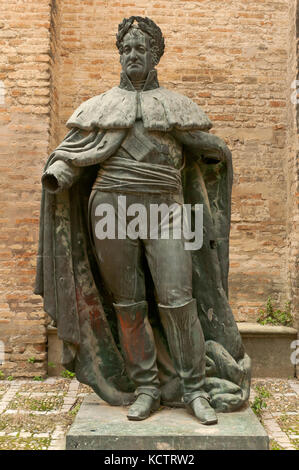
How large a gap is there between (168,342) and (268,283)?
119 inches

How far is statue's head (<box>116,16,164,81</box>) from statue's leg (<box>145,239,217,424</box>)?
45.7 inches

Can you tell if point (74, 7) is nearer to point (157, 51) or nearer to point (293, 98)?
point (293, 98)

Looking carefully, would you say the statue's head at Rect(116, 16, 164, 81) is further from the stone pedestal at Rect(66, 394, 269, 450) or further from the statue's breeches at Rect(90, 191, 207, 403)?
the stone pedestal at Rect(66, 394, 269, 450)

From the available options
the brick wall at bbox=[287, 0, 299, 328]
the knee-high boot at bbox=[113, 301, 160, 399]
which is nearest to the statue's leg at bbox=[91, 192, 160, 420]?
the knee-high boot at bbox=[113, 301, 160, 399]

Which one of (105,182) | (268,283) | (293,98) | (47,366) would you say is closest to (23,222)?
(47,366)

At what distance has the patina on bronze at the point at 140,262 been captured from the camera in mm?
3266

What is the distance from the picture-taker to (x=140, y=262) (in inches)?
134

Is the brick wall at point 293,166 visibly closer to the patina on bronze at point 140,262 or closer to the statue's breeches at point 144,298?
the patina on bronze at point 140,262

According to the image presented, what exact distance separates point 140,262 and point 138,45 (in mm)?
1440

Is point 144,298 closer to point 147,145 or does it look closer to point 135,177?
point 135,177

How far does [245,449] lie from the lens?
2895 mm

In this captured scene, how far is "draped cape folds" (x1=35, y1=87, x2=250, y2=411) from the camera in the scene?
3320 millimetres

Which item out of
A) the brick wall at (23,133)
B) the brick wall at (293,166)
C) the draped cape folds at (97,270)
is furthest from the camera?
the brick wall at (293,166)

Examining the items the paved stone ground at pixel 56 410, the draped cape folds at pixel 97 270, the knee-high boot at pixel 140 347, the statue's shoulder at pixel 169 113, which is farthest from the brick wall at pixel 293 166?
the knee-high boot at pixel 140 347
